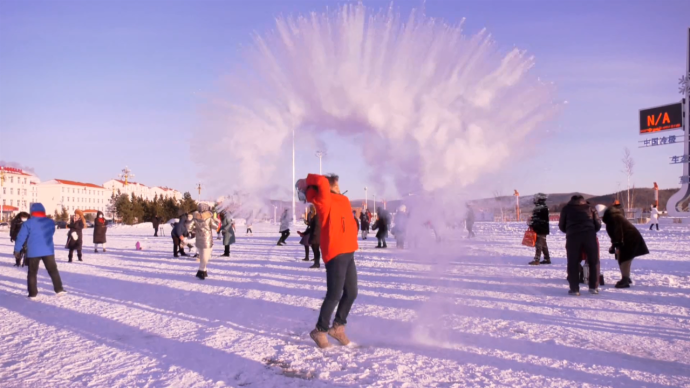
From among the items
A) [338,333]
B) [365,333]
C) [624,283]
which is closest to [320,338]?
[338,333]

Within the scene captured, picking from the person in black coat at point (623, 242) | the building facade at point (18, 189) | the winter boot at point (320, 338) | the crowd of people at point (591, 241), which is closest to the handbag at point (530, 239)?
the crowd of people at point (591, 241)

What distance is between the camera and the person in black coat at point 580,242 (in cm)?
817

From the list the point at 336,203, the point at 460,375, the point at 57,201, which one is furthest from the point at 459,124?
the point at 57,201

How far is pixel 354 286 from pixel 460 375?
149 centimetres

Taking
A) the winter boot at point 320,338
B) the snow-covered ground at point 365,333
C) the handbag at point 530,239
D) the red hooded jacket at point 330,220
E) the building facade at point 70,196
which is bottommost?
the snow-covered ground at point 365,333

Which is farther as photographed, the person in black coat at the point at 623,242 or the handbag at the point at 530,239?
the handbag at the point at 530,239

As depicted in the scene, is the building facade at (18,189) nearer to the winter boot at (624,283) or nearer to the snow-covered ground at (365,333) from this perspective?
the snow-covered ground at (365,333)

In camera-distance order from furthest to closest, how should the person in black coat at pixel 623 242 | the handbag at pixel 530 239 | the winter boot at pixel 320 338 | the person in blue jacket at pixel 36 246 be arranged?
the handbag at pixel 530 239 < the person in black coat at pixel 623 242 < the person in blue jacket at pixel 36 246 < the winter boot at pixel 320 338

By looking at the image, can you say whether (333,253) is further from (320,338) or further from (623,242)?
(623,242)

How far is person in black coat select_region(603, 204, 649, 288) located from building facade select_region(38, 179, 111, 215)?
13037 centimetres

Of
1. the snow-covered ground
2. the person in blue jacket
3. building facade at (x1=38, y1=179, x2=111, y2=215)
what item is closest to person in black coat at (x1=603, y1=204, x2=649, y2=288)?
the snow-covered ground

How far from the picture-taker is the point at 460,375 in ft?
13.7

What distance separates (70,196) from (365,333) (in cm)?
14724

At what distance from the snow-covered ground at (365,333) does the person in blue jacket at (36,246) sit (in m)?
0.40
